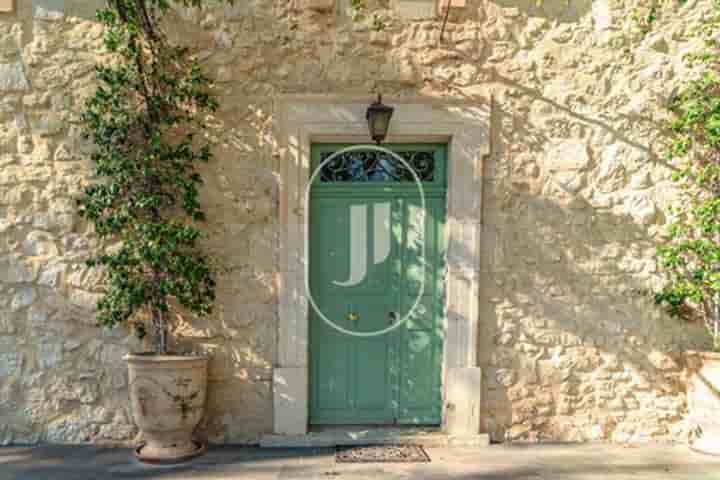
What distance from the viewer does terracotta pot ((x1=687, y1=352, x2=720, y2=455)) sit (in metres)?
3.63

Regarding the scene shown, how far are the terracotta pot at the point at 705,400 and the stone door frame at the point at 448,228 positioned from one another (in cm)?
157

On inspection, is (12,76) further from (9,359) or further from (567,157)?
(567,157)

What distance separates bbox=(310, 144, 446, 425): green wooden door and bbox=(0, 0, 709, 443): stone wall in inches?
14.7

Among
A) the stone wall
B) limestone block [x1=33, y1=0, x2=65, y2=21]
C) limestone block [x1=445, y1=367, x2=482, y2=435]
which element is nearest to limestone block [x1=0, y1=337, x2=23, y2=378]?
the stone wall

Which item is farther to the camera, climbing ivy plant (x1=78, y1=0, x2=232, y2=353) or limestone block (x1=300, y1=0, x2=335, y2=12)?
limestone block (x1=300, y1=0, x2=335, y2=12)

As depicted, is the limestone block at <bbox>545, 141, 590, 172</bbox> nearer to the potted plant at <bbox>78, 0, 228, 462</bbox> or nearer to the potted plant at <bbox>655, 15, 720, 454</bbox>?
the potted plant at <bbox>655, 15, 720, 454</bbox>

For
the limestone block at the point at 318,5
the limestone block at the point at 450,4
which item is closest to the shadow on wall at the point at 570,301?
the limestone block at the point at 450,4

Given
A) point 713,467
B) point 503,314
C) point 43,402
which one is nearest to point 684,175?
point 503,314

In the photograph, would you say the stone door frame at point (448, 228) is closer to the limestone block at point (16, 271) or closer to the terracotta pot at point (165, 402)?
the terracotta pot at point (165, 402)

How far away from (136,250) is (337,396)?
6.02ft

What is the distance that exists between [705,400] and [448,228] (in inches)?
86.6

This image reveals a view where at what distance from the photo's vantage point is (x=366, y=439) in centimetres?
380

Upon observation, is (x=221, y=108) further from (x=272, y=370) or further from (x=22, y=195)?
(x=272, y=370)

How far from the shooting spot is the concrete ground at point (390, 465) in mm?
3260
